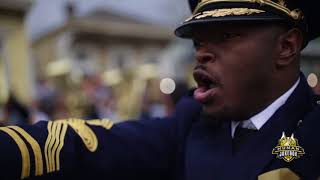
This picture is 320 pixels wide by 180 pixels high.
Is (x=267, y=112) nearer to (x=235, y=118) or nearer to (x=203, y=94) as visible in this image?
(x=235, y=118)

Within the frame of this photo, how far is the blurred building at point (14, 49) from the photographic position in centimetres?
1363

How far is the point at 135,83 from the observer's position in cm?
1185

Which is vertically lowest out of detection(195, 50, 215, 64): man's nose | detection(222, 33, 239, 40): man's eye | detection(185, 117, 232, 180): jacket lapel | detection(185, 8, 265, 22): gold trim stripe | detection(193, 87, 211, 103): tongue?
detection(185, 117, 232, 180): jacket lapel

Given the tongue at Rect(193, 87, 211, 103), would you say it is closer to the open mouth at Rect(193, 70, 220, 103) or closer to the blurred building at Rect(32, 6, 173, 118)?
the open mouth at Rect(193, 70, 220, 103)

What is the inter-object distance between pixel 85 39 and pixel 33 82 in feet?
55.0

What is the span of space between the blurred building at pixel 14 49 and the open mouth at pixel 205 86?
11996 mm

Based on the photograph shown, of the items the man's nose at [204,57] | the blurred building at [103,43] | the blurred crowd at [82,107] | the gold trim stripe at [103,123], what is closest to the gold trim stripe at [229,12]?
the man's nose at [204,57]

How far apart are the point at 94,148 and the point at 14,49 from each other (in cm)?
1284

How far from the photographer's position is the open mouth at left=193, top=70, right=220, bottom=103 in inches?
71.6

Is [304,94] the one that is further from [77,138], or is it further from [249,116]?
[77,138]

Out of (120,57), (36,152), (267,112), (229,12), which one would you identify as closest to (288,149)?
(267,112)

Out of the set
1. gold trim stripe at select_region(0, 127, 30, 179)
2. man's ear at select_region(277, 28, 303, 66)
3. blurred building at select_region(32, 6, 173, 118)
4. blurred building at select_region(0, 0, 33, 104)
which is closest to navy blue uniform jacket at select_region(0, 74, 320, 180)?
gold trim stripe at select_region(0, 127, 30, 179)

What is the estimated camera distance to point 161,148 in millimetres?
2162

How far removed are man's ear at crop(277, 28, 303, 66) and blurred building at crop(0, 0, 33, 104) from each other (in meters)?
12.1
